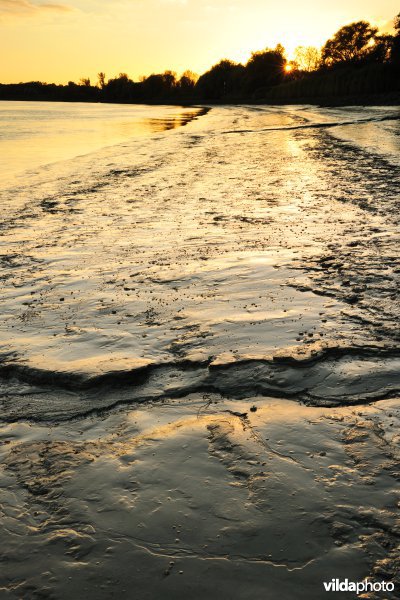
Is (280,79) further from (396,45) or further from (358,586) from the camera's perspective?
(358,586)

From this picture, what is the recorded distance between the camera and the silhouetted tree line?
1972 inches

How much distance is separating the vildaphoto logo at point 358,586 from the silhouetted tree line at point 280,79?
52342 millimetres

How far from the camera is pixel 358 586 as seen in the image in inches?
61.1

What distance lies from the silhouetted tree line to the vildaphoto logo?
52.3m

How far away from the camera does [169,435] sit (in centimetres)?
235

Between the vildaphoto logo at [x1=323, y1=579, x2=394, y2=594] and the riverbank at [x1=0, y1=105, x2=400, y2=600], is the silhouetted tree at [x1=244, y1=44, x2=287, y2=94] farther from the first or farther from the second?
the vildaphoto logo at [x1=323, y1=579, x2=394, y2=594]

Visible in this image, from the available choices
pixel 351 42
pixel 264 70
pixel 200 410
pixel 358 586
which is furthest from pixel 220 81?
pixel 358 586

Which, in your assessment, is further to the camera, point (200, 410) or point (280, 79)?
point (280, 79)

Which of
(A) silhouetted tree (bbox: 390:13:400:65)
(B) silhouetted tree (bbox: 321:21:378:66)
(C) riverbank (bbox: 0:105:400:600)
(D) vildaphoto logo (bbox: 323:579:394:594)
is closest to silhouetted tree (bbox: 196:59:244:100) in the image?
(B) silhouetted tree (bbox: 321:21:378:66)

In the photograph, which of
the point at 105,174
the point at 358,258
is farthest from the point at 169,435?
the point at 105,174

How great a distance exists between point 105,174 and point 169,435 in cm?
992

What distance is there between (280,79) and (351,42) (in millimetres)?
12237

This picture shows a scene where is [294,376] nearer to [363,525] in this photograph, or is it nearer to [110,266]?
[363,525]

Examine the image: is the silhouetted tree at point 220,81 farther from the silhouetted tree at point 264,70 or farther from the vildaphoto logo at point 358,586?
the vildaphoto logo at point 358,586
